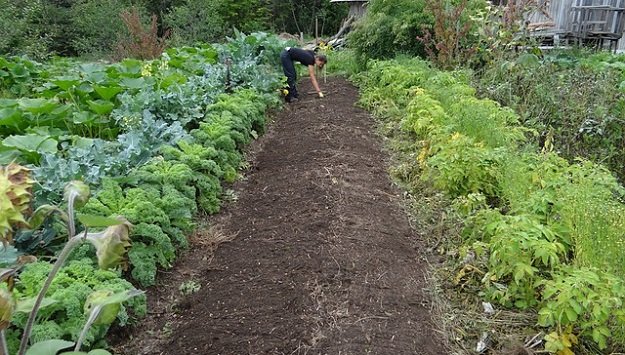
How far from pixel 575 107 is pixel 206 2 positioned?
15480mm

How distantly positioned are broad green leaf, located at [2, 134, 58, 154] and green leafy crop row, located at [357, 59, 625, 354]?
9.64 feet

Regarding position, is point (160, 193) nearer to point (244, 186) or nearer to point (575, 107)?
point (244, 186)

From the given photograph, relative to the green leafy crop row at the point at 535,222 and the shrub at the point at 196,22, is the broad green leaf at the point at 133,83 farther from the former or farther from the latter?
the shrub at the point at 196,22

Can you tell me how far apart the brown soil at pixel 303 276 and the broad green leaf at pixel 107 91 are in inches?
66.5

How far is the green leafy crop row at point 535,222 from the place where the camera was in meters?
2.40

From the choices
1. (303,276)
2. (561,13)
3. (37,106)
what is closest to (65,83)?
(37,106)

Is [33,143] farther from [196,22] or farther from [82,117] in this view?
[196,22]

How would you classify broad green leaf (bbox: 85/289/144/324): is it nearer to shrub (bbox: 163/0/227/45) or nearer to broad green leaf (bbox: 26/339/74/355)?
broad green leaf (bbox: 26/339/74/355)

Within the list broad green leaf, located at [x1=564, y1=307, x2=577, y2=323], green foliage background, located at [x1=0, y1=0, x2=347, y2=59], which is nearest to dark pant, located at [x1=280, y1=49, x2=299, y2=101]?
broad green leaf, located at [x1=564, y1=307, x2=577, y2=323]

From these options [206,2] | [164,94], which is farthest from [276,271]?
[206,2]

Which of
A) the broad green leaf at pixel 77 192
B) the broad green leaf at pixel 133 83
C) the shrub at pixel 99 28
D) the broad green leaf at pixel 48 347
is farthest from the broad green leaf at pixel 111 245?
the shrub at pixel 99 28

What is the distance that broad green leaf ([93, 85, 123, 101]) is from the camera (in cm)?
529

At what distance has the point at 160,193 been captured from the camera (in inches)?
143

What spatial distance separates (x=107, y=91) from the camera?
17.4 feet
